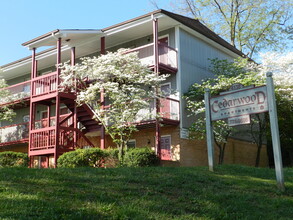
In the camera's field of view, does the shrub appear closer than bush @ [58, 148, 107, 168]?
No

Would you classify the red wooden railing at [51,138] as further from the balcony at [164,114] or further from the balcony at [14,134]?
the balcony at [14,134]

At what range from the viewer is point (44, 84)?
19438mm

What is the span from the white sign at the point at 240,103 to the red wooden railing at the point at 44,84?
9820 millimetres

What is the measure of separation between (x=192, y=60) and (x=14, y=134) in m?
11.3

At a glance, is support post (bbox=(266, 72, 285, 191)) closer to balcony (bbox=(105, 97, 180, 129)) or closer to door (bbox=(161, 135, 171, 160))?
balcony (bbox=(105, 97, 180, 129))

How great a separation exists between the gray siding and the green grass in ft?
29.1

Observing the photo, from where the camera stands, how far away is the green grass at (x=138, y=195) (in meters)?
6.46

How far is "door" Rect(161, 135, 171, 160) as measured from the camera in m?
18.0

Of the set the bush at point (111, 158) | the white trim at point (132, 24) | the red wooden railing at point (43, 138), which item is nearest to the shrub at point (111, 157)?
the bush at point (111, 158)

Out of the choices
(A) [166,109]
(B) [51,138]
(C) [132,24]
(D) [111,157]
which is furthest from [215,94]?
(B) [51,138]

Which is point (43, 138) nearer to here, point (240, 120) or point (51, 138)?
point (51, 138)

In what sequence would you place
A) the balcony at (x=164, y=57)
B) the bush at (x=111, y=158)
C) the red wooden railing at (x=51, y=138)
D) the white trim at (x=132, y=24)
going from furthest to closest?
the balcony at (x=164, y=57)
the red wooden railing at (x=51, y=138)
the white trim at (x=132, y=24)
the bush at (x=111, y=158)

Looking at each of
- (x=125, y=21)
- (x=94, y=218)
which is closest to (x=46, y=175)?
(x=94, y=218)

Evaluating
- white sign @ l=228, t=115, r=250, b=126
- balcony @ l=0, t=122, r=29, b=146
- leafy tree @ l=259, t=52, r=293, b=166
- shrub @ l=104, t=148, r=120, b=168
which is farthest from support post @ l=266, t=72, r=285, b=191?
balcony @ l=0, t=122, r=29, b=146
